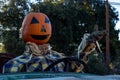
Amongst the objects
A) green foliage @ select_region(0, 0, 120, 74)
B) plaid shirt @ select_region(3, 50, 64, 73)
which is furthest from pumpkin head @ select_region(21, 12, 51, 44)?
green foliage @ select_region(0, 0, 120, 74)

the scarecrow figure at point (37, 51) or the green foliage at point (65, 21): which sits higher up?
the scarecrow figure at point (37, 51)

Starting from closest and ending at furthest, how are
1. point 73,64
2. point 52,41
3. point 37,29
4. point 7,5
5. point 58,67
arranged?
point 73,64 → point 58,67 → point 37,29 → point 52,41 → point 7,5

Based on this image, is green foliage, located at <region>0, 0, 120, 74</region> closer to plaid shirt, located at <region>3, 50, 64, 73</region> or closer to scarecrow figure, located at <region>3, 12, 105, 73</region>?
scarecrow figure, located at <region>3, 12, 105, 73</region>

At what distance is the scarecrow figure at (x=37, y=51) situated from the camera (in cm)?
516

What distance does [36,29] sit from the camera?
616 cm

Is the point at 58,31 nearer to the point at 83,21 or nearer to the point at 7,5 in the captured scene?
A: the point at 83,21

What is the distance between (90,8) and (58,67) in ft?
81.5

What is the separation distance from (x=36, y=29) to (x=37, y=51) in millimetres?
577

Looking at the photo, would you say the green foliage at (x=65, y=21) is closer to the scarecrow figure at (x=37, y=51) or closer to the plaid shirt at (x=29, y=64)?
the scarecrow figure at (x=37, y=51)

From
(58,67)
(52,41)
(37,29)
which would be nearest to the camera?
(58,67)

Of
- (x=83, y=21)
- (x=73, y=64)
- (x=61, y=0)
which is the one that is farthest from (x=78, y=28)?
(x=73, y=64)

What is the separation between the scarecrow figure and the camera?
5.16 meters

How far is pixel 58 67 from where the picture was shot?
16.1 ft

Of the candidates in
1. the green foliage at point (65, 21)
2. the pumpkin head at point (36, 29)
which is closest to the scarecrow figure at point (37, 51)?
the pumpkin head at point (36, 29)
